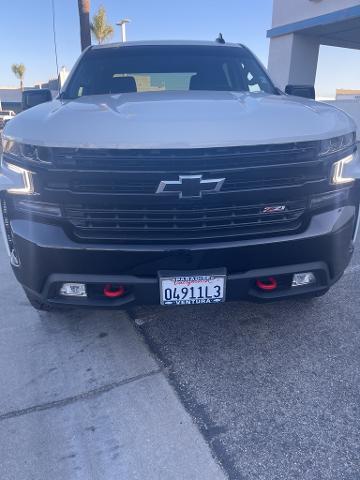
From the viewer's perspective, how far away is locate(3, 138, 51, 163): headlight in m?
1.98

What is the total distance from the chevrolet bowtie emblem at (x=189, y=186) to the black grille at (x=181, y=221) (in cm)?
8

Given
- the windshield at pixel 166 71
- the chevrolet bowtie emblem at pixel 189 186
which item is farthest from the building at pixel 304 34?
the chevrolet bowtie emblem at pixel 189 186

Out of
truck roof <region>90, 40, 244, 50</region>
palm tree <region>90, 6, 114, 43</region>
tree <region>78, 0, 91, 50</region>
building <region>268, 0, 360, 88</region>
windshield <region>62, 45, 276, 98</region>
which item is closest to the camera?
windshield <region>62, 45, 276, 98</region>

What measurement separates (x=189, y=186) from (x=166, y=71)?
2.12 meters

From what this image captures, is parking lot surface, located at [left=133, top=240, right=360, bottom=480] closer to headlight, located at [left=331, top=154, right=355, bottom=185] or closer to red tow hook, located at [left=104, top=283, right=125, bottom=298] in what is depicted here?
red tow hook, located at [left=104, top=283, right=125, bottom=298]

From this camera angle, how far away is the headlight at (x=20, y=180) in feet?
6.71

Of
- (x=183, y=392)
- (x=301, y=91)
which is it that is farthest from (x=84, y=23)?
(x=183, y=392)

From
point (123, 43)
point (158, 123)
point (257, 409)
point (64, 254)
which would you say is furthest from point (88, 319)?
point (123, 43)

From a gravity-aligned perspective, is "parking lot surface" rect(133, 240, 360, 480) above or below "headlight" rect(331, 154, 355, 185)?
below

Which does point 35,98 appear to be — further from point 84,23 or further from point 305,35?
point 305,35

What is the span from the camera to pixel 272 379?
2279 millimetres

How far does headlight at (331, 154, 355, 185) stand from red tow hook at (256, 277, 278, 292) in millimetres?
633

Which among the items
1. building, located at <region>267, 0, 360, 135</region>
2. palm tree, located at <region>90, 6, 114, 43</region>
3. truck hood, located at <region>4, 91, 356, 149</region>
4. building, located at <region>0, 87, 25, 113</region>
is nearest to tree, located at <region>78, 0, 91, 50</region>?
building, located at <region>267, 0, 360, 135</region>

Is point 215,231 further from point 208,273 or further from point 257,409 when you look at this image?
point 257,409
